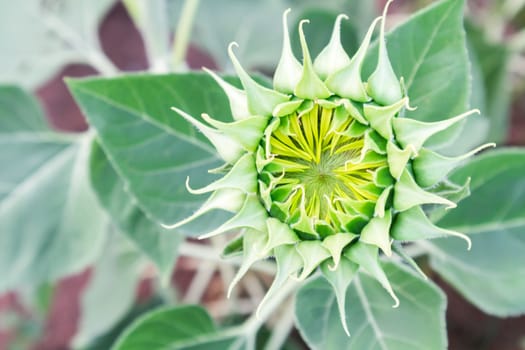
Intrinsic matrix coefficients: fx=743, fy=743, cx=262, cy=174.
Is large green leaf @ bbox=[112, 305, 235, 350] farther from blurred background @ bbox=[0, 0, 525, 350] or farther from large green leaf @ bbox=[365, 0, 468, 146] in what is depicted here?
large green leaf @ bbox=[365, 0, 468, 146]

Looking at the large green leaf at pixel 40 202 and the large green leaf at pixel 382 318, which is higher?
the large green leaf at pixel 40 202

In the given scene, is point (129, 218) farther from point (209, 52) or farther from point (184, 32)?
point (209, 52)

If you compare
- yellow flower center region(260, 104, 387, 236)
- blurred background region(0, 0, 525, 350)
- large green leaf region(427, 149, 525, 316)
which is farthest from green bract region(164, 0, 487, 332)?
blurred background region(0, 0, 525, 350)

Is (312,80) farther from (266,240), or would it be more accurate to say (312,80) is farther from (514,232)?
(514,232)

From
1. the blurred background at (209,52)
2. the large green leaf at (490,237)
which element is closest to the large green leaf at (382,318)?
the large green leaf at (490,237)

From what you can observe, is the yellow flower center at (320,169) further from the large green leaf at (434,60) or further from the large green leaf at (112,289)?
the large green leaf at (112,289)

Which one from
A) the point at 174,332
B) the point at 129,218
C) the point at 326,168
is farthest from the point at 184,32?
the point at 326,168
